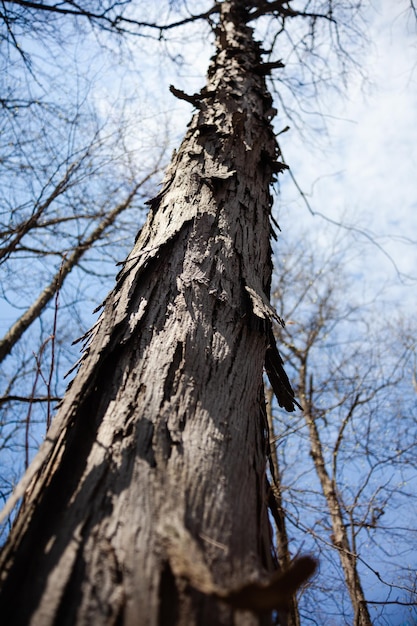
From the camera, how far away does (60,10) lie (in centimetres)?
402

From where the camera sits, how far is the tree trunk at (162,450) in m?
0.56

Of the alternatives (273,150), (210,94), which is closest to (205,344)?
(273,150)

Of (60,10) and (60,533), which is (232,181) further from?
(60,10)

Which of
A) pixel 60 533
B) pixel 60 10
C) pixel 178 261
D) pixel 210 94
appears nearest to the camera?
pixel 60 533

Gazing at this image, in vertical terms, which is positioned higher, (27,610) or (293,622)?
(293,622)

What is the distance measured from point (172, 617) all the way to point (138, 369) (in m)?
0.51

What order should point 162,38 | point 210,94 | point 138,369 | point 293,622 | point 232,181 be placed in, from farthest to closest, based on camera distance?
1. point 162,38
2. point 210,94
3. point 293,622
4. point 232,181
5. point 138,369

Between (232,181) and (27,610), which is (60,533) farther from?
(232,181)

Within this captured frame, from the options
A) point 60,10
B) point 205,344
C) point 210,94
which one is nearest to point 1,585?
point 205,344

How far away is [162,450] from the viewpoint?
0.76 metres

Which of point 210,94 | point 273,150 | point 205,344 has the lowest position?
point 205,344

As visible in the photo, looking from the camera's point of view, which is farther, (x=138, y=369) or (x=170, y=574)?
(x=138, y=369)

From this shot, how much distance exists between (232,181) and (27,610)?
153 centimetres

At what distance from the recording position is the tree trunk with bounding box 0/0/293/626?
0.56 meters
